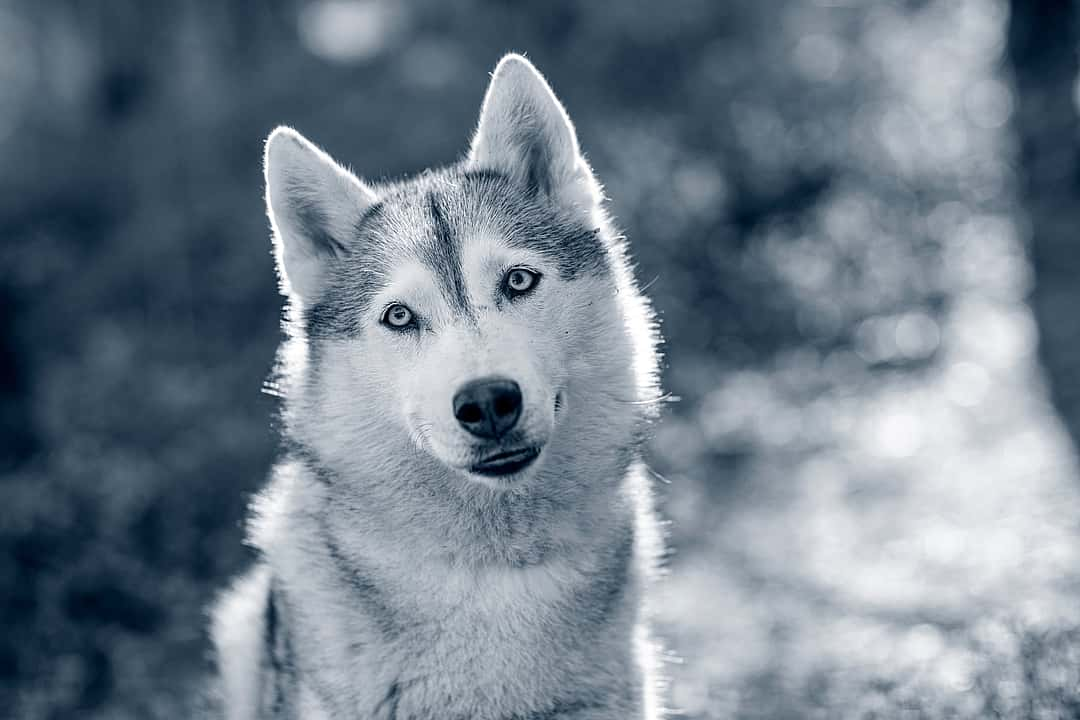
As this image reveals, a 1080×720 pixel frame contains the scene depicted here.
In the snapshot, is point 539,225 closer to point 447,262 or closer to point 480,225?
point 480,225

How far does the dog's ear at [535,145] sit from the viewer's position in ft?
13.3

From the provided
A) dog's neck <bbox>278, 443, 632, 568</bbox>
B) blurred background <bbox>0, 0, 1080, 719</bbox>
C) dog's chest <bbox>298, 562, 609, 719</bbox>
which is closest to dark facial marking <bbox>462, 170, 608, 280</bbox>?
dog's neck <bbox>278, 443, 632, 568</bbox>

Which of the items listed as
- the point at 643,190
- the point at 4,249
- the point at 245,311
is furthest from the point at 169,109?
the point at 643,190

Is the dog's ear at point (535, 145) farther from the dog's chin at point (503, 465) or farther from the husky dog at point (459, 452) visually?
the dog's chin at point (503, 465)

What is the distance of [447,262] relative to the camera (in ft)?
12.5

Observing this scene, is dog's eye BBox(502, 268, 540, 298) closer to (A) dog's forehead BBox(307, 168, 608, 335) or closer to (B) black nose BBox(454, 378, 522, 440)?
(A) dog's forehead BBox(307, 168, 608, 335)

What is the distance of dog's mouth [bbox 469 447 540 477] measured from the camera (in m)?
3.39

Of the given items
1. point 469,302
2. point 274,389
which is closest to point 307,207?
point 274,389

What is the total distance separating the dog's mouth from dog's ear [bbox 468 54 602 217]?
1253 mm

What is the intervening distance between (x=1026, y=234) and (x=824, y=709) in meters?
6.41

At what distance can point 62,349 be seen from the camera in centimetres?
1037

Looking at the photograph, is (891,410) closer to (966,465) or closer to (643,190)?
(966,465)

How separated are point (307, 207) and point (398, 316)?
65 centimetres

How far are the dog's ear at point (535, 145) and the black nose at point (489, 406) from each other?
1.24 metres
